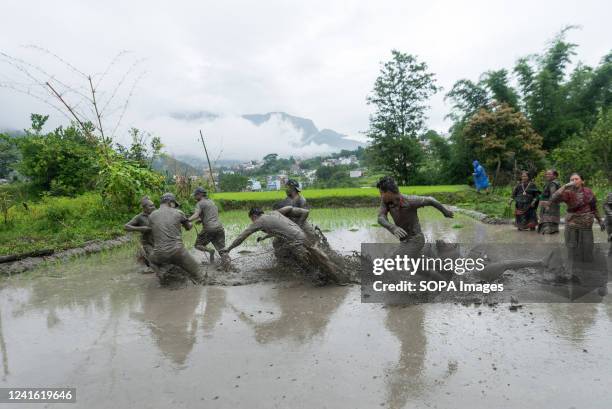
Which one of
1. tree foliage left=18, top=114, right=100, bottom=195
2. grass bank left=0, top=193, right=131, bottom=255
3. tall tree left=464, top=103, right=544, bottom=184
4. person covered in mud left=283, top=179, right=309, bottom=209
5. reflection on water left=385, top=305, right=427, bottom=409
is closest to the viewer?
reflection on water left=385, top=305, right=427, bottom=409

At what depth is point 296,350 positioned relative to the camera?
396cm

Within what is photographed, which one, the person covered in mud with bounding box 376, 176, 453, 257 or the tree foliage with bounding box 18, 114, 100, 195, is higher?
the tree foliage with bounding box 18, 114, 100, 195

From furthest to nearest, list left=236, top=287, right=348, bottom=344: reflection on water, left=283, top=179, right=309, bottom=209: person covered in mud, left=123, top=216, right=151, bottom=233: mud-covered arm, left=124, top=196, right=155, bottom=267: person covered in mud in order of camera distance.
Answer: left=283, top=179, right=309, bottom=209: person covered in mud → left=124, top=196, right=155, bottom=267: person covered in mud → left=123, top=216, right=151, bottom=233: mud-covered arm → left=236, top=287, right=348, bottom=344: reflection on water

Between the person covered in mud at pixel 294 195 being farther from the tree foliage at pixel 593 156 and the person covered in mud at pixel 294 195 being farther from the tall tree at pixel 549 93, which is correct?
the tall tree at pixel 549 93

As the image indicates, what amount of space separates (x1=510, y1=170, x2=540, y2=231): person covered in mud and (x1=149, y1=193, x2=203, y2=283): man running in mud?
7968mm

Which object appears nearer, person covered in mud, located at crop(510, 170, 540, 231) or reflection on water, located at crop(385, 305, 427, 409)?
reflection on water, located at crop(385, 305, 427, 409)

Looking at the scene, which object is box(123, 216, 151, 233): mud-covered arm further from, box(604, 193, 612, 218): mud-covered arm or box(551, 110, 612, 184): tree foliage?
box(551, 110, 612, 184): tree foliage

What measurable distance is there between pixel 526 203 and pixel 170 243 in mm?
8445

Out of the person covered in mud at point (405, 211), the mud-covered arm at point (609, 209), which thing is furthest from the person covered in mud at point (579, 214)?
the person covered in mud at point (405, 211)

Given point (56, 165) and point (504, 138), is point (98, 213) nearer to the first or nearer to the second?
point (56, 165)

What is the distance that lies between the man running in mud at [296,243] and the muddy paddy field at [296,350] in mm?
245

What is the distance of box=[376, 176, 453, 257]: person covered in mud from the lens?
17.4 feet

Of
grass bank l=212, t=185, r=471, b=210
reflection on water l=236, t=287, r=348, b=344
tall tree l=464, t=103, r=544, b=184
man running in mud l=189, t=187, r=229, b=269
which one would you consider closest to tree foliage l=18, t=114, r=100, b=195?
grass bank l=212, t=185, r=471, b=210

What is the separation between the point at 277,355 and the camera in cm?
387
